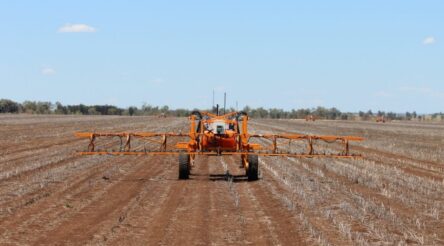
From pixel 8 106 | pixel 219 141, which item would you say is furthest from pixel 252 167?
pixel 8 106

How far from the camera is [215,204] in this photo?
12281mm

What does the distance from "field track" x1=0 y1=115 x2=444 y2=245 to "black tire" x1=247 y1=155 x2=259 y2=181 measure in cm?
24

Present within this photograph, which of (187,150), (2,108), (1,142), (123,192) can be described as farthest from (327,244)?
(2,108)

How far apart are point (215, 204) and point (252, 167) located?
13.5 ft

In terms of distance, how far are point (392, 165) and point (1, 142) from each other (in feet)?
60.2

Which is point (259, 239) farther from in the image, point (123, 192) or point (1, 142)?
point (1, 142)

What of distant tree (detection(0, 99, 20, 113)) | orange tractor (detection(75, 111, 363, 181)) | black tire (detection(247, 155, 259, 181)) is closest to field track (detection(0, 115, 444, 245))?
black tire (detection(247, 155, 259, 181))

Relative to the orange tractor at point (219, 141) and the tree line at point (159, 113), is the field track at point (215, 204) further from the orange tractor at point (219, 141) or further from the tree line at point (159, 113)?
the tree line at point (159, 113)

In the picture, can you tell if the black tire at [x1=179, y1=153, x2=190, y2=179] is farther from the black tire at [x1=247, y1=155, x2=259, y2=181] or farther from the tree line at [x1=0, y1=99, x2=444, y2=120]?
the tree line at [x1=0, y1=99, x2=444, y2=120]

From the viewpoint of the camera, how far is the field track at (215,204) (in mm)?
9258

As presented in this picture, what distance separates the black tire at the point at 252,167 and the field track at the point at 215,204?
9.6 inches

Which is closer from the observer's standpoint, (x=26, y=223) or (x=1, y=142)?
(x=26, y=223)

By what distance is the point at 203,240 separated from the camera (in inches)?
353

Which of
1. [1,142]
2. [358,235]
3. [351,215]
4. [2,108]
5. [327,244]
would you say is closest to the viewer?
[327,244]
